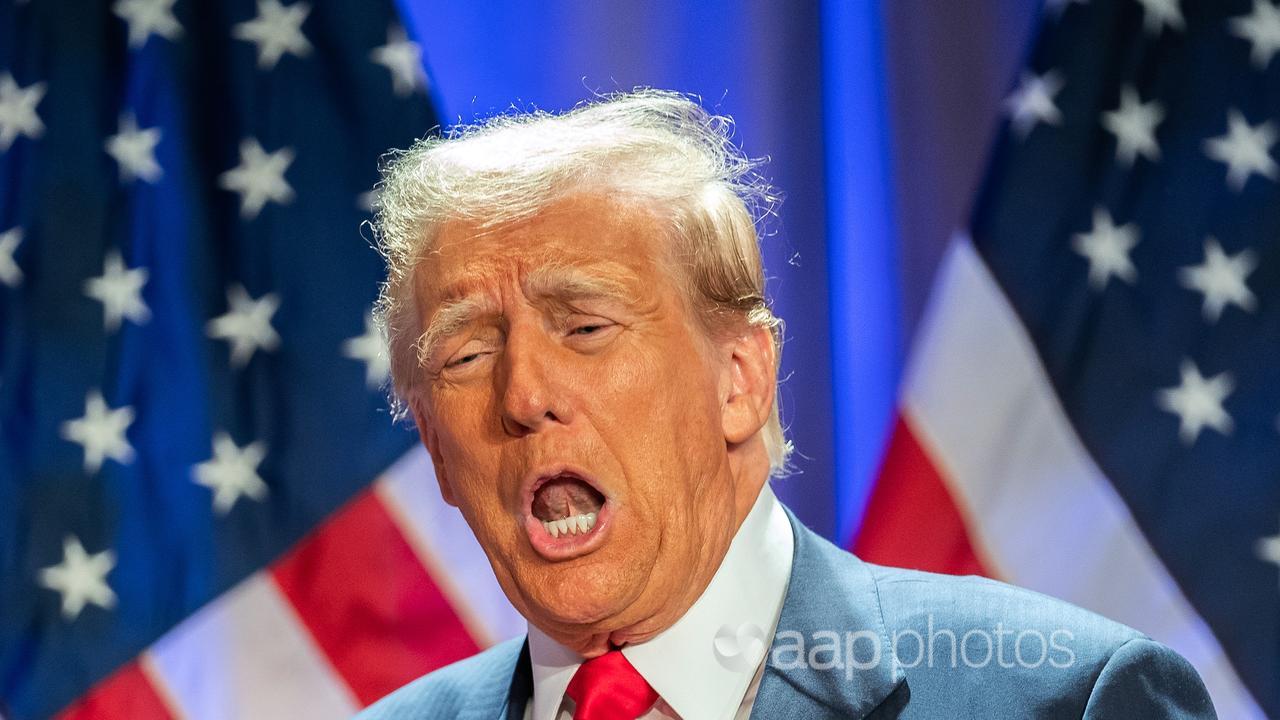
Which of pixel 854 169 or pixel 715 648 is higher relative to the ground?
pixel 854 169

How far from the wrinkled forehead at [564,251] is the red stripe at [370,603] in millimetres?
1268

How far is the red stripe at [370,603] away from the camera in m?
2.89

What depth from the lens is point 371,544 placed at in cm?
292

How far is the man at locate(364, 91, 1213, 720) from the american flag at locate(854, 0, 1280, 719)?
1.04 meters

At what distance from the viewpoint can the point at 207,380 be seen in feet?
9.71

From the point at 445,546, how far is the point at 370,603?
0.20 metres

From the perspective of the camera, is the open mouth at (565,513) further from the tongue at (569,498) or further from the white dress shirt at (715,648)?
the white dress shirt at (715,648)

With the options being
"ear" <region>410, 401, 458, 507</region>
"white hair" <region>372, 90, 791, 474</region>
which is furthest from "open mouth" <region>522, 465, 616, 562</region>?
"white hair" <region>372, 90, 791, 474</region>

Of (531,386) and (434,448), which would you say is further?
(434,448)

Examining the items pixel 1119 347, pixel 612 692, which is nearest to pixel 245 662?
pixel 612 692

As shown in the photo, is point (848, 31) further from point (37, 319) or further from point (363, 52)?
→ point (37, 319)

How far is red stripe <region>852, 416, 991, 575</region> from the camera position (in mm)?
2811

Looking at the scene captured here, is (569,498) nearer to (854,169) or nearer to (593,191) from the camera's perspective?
(593,191)

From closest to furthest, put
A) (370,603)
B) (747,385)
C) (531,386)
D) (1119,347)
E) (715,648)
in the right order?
(531,386) → (715,648) → (747,385) → (1119,347) → (370,603)
